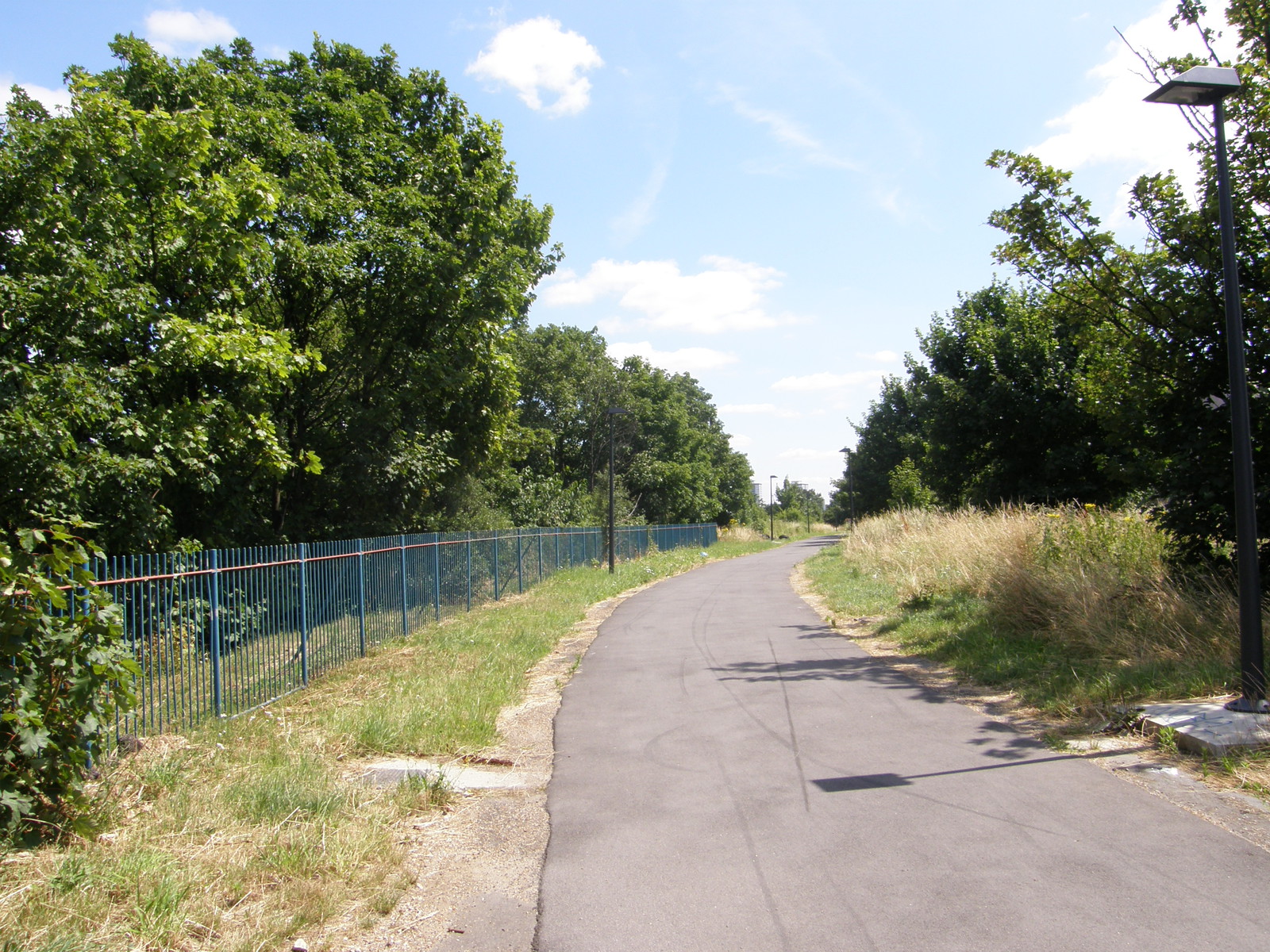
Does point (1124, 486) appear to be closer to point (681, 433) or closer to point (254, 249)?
point (254, 249)

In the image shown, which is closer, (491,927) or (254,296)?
(491,927)

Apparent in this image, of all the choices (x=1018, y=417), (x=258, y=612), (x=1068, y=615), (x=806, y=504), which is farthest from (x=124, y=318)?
(x=806, y=504)

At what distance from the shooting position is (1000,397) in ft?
79.9

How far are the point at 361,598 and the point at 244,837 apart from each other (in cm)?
743

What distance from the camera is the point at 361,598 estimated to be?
39.9ft

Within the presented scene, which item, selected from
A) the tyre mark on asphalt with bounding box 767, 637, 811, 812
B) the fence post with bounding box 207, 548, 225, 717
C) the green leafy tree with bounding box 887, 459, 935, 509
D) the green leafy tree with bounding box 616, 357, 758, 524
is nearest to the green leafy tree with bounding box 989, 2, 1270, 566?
the tyre mark on asphalt with bounding box 767, 637, 811, 812

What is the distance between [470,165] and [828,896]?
859 inches

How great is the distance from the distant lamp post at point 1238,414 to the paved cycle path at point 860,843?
72.6 inches

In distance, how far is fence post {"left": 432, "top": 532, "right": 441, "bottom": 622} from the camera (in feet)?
51.3

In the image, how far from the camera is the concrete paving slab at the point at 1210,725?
629cm

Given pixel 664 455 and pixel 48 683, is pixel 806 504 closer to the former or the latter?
pixel 664 455

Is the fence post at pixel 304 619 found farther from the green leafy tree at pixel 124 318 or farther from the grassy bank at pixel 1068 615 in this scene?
the grassy bank at pixel 1068 615

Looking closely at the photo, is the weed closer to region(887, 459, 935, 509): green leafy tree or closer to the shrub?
the shrub

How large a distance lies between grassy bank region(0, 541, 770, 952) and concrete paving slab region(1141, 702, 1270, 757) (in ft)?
18.3
